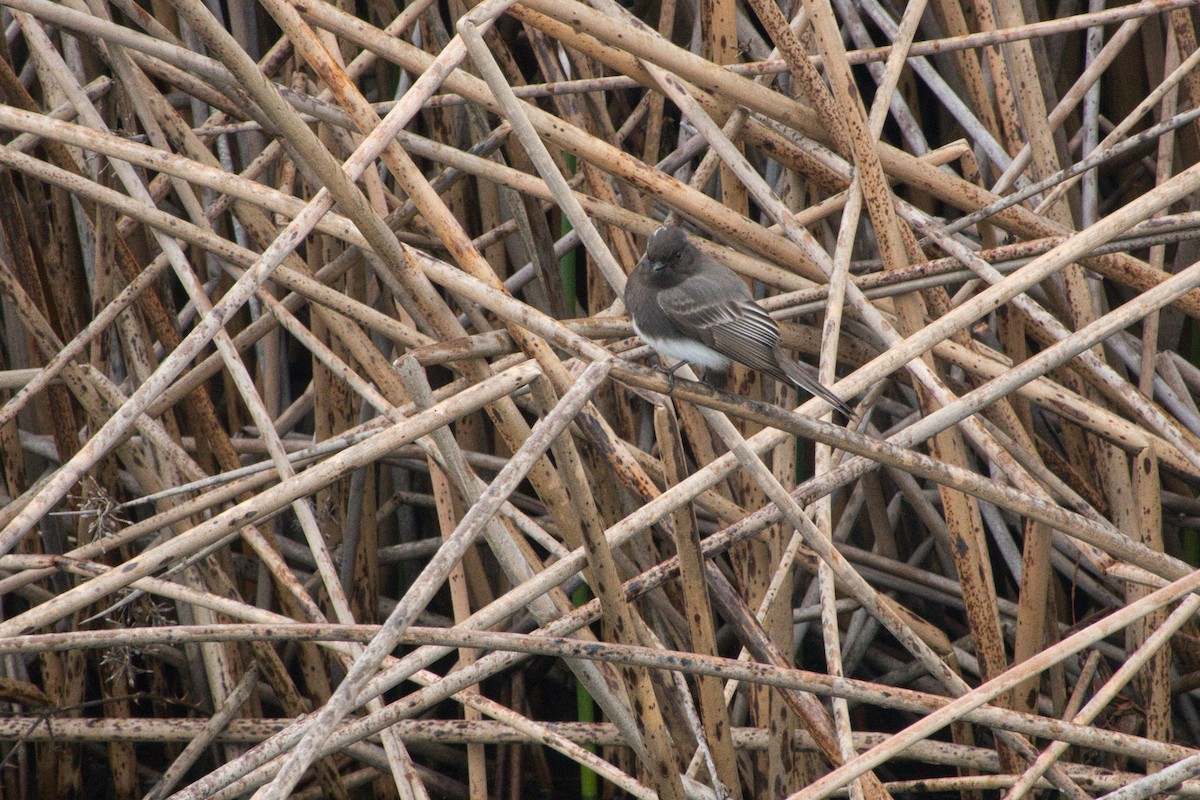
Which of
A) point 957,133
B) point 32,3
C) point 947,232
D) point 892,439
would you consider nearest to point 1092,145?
point 957,133

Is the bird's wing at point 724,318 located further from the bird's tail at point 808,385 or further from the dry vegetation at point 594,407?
the dry vegetation at point 594,407

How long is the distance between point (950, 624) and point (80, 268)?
3006 millimetres

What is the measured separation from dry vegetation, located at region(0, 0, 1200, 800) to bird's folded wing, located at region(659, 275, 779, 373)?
16 cm

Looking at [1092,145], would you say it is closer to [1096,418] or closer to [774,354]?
[1096,418]

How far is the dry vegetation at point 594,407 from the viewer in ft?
6.97

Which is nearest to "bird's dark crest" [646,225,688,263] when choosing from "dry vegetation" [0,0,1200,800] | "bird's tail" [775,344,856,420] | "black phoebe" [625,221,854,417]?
"black phoebe" [625,221,854,417]

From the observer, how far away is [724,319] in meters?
2.59

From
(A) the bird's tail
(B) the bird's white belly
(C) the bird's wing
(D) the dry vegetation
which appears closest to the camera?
(D) the dry vegetation

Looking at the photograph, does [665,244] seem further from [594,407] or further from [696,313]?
[594,407]

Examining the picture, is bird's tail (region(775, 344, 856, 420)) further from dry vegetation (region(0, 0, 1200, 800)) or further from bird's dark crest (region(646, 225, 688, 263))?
bird's dark crest (region(646, 225, 688, 263))

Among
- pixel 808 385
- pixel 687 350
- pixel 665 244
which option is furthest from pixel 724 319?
pixel 808 385

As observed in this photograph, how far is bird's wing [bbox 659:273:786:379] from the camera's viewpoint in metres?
2.51

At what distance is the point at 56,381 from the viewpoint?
3059 mm

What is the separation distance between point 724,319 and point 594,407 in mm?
380
